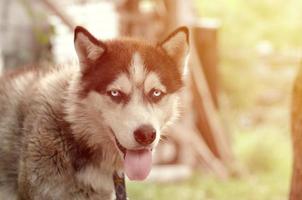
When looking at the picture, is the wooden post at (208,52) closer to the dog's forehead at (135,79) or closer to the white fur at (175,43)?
the white fur at (175,43)

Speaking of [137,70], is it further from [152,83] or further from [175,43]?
[175,43]

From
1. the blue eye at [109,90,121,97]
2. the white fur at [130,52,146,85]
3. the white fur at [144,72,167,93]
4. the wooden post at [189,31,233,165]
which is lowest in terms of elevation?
the wooden post at [189,31,233,165]

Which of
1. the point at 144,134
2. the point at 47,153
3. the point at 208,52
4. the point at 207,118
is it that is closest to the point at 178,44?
the point at 144,134

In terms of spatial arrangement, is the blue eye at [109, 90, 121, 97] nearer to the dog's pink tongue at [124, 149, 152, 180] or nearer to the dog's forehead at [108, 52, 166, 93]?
the dog's forehead at [108, 52, 166, 93]

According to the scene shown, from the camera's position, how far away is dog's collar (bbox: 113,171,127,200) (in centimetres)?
491

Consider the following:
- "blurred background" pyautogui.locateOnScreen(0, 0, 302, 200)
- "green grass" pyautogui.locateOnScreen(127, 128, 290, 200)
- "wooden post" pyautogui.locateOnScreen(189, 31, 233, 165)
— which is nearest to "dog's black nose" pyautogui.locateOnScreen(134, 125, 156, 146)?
"blurred background" pyautogui.locateOnScreen(0, 0, 302, 200)

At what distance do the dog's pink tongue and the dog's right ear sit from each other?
683 millimetres

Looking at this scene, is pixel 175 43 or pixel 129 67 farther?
pixel 175 43

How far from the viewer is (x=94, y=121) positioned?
479 cm

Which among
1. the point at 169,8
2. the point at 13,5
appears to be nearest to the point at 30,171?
the point at 13,5

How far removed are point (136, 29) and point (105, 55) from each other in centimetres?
853

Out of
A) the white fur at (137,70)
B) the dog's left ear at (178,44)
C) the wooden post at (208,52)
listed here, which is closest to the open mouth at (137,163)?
the white fur at (137,70)

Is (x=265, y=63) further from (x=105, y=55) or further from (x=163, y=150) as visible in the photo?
(x=105, y=55)

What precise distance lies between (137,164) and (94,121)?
46 centimetres
